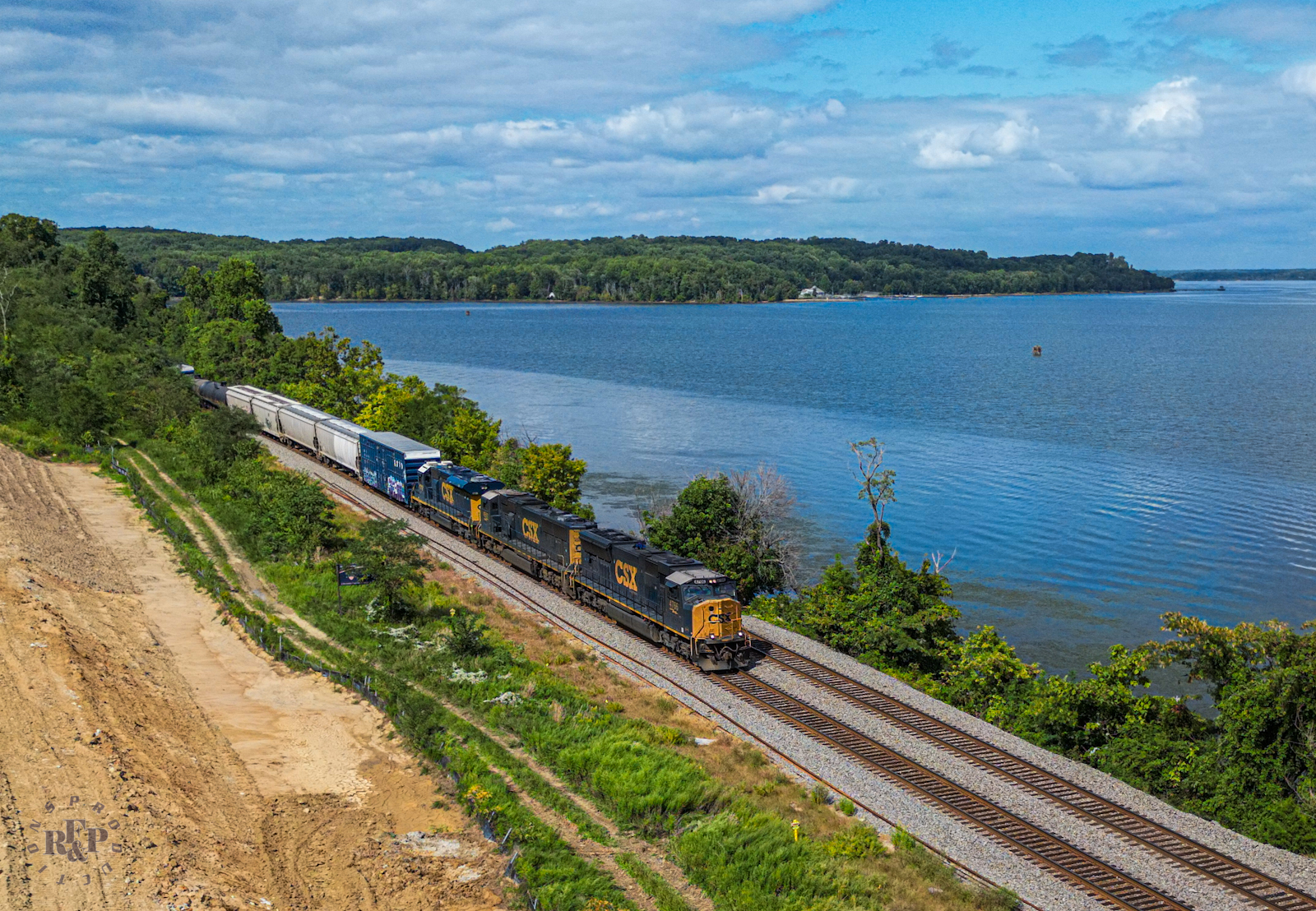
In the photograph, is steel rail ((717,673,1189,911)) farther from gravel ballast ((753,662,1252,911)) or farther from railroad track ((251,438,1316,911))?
gravel ballast ((753,662,1252,911))

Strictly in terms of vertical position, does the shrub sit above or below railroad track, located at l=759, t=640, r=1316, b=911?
above

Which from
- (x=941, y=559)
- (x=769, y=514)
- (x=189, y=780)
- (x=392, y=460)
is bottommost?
(x=941, y=559)

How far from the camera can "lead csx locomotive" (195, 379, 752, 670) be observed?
33.8m

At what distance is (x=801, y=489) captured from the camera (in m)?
71.7

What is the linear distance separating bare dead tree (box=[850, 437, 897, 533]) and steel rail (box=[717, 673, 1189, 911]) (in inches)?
469

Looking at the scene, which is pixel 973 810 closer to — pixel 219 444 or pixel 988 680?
pixel 988 680

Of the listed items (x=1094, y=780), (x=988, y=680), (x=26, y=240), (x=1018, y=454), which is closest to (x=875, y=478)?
(x=1018, y=454)

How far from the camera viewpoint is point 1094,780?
2697 cm

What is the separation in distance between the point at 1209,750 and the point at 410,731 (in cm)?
2224

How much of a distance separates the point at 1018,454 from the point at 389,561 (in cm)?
5923

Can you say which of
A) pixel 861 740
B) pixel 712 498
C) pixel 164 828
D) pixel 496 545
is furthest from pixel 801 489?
pixel 164 828

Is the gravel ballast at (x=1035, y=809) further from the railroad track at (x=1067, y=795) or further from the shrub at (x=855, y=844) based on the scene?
the shrub at (x=855, y=844)

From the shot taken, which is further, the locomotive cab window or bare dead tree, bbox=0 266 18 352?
bare dead tree, bbox=0 266 18 352

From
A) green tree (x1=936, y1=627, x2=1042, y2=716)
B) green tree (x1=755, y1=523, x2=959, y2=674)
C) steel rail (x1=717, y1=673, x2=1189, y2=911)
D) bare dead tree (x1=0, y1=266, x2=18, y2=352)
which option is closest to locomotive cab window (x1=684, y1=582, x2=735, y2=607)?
steel rail (x1=717, y1=673, x2=1189, y2=911)
